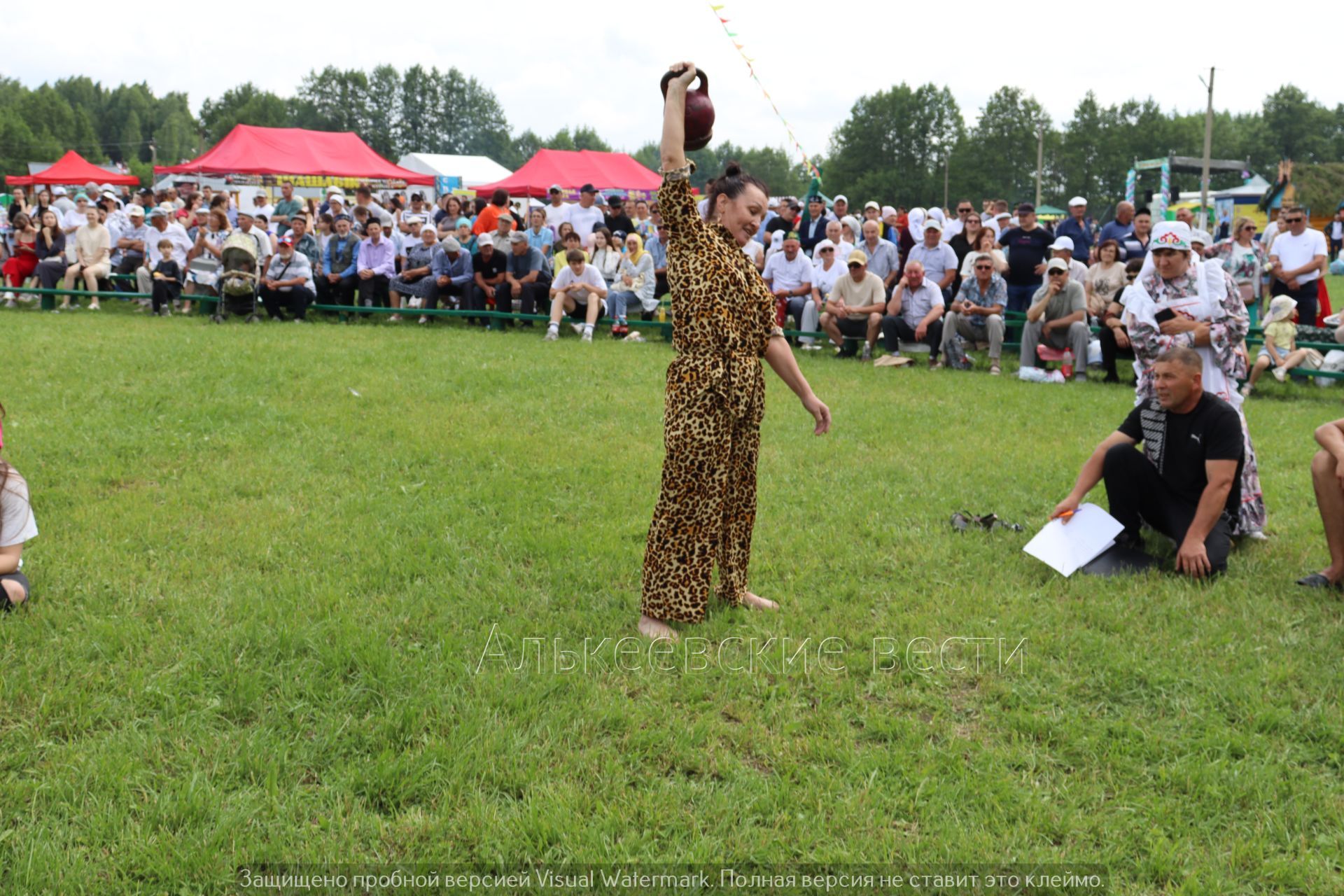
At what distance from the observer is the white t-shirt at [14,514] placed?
176 inches

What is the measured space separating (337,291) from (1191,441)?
13.4 m

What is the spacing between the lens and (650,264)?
14.7m

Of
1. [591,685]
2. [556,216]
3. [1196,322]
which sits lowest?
[591,685]

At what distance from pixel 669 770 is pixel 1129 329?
4.44 meters

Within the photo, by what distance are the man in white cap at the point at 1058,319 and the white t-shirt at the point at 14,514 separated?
33.4ft

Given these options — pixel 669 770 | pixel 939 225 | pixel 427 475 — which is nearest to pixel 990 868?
pixel 669 770

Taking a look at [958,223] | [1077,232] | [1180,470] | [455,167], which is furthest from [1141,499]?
[455,167]

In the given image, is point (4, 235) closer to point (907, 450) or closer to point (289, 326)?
point (289, 326)

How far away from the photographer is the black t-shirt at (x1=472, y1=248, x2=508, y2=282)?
15133 millimetres

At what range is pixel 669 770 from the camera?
11.2ft

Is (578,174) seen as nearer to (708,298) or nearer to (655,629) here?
(708,298)

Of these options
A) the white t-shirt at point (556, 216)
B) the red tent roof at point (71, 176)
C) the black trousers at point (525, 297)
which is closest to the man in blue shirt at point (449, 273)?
the black trousers at point (525, 297)

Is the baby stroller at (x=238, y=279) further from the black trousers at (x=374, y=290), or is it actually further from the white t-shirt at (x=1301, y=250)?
the white t-shirt at (x=1301, y=250)

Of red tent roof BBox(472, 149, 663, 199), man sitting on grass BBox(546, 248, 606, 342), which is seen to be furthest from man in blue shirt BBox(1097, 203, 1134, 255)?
red tent roof BBox(472, 149, 663, 199)
